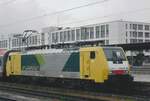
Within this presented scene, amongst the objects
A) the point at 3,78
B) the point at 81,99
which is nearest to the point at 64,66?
the point at 81,99

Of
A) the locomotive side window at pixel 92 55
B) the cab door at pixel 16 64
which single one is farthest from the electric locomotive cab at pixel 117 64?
the cab door at pixel 16 64

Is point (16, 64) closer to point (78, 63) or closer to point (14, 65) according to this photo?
point (14, 65)

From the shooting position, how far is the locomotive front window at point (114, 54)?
24.1m

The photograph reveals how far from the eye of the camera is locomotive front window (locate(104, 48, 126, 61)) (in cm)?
2414

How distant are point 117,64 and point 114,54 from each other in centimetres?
76

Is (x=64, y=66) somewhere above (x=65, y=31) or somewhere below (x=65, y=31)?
below

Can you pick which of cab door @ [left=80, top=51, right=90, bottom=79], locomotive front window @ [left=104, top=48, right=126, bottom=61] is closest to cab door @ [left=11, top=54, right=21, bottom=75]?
cab door @ [left=80, top=51, right=90, bottom=79]

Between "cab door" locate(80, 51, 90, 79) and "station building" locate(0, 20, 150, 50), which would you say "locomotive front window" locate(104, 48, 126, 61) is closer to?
"cab door" locate(80, 51, 90, 79)

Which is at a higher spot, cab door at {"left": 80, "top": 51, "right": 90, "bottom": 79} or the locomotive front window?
the locomotive front window

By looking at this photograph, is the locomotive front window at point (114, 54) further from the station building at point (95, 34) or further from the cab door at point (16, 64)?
the station building at point (95, 34)

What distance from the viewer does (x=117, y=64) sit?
23969mm

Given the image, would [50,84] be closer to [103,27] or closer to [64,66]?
[64,66]

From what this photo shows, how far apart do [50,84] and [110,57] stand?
788cm

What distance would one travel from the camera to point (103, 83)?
77.8 feet
